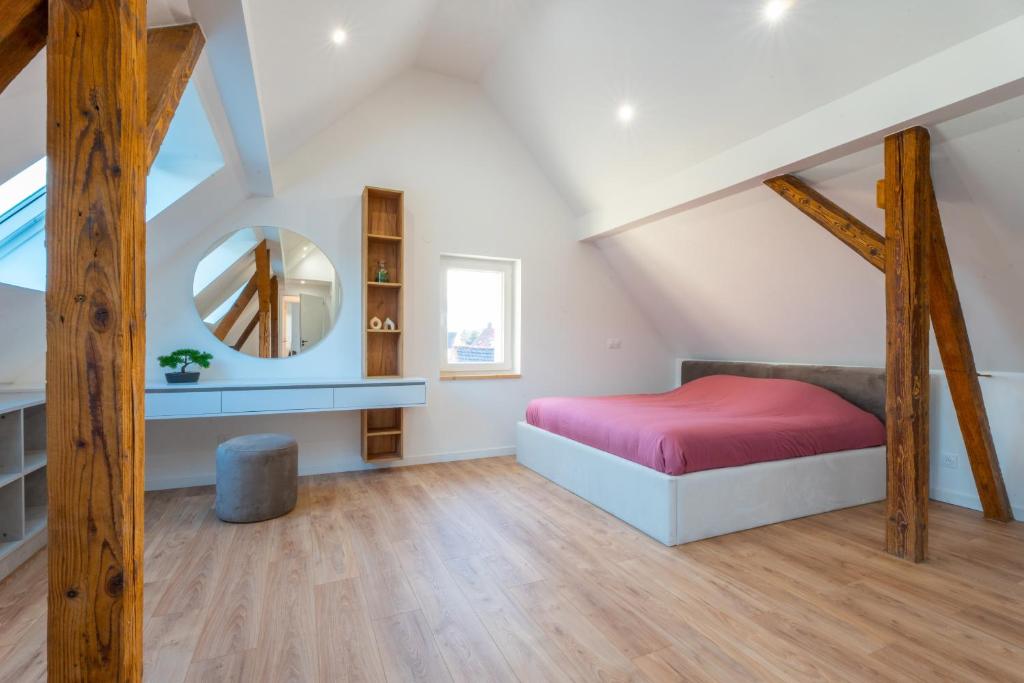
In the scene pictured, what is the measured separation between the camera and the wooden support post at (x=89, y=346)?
1.01 metres

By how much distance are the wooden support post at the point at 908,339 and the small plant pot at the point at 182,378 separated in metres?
3.98

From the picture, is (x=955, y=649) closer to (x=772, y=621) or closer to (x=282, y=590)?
(x=772, y=621)

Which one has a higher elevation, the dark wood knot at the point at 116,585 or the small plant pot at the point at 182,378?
the small plant pot at the point at 182,378

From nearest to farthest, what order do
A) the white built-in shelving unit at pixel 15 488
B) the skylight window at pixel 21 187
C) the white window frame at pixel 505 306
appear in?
the white built-in shelving unit at pixel 15 488 → the skylight window at pixel 21 187 → the white window frame at pixel 505 306

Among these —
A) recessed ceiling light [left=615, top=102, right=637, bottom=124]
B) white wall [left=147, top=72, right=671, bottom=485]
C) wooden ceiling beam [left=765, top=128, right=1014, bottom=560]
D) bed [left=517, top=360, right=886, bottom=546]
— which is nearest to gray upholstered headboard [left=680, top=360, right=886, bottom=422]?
bed [left=517, top=360, right=886, bottom=546]

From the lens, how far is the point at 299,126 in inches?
132

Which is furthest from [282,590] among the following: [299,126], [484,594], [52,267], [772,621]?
[299,126]

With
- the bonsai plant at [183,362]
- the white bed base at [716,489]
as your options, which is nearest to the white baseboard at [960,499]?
the white bed base at [716,489]

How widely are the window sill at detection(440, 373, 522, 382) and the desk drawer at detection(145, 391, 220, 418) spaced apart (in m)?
1.72

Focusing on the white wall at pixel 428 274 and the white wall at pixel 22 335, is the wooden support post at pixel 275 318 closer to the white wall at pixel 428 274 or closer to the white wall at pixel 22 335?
the white wall at pixel 428 274

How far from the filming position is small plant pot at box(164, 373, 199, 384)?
3143 mm

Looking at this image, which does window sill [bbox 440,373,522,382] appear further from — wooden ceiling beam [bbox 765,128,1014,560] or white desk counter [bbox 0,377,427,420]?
wooden ceiling beam [bbox 765,128,1014,560]

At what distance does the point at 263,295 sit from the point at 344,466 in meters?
1.44

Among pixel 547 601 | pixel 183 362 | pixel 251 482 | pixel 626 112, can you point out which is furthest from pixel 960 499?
pixel 183 362
